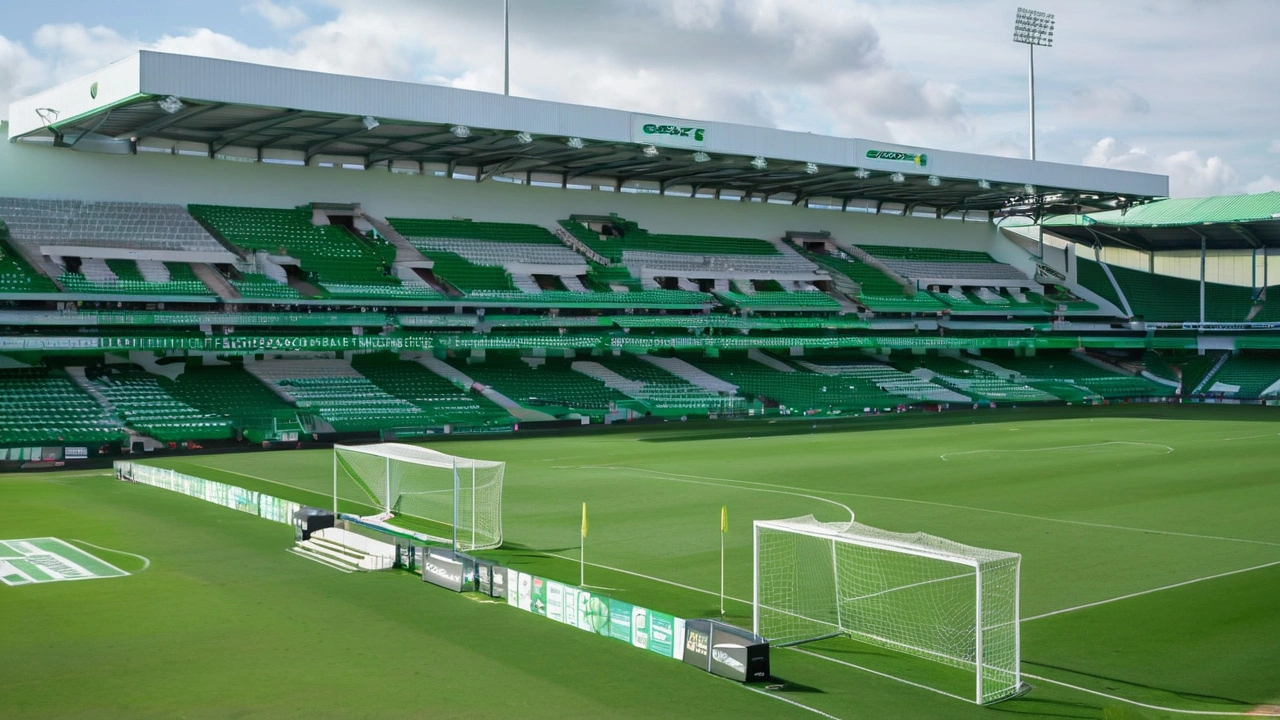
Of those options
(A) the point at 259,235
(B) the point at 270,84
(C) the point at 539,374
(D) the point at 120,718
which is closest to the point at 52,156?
(A) the point at 259,235

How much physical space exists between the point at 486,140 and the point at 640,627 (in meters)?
43.4

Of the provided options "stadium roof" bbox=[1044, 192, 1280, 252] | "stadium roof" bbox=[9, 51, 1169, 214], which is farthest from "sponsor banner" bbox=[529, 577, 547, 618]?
"stadium roof" bbox=[1044, 192, 1280, 252]

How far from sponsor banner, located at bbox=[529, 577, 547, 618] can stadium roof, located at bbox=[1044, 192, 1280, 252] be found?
66658 millimetres

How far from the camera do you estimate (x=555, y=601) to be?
1677cm

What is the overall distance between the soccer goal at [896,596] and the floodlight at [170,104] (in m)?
33.1

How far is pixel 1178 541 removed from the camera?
2306cm

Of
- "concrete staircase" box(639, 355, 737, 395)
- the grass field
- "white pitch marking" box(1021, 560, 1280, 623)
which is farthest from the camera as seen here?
"concrete staircase" box(639, 355, 737, 395)

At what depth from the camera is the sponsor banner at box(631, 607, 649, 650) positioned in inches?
596

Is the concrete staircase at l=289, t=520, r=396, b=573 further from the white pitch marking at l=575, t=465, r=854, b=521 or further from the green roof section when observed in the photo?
the green roof section

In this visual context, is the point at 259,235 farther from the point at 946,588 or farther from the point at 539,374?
the point at 946,588

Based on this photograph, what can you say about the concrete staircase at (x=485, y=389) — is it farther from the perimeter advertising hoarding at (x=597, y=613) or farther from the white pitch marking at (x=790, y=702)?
the white pitch marking at (x=790, y=702)

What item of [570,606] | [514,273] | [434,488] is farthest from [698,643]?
[514,273]

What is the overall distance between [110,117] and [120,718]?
4180 cm

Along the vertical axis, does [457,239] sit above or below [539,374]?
above
